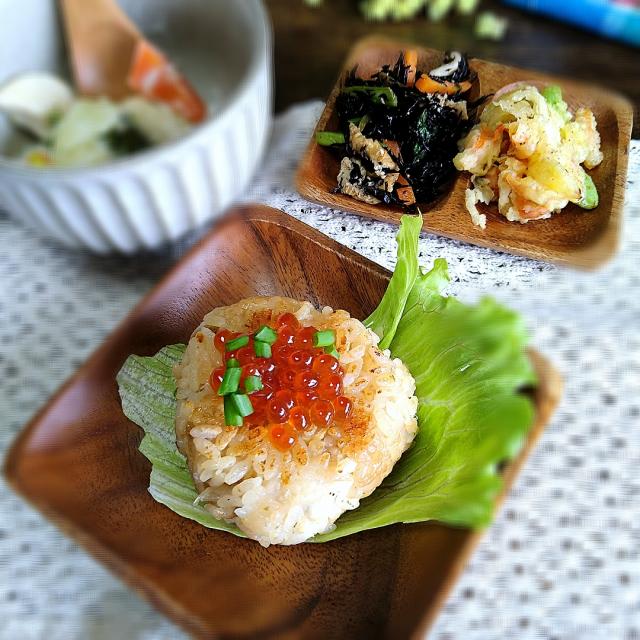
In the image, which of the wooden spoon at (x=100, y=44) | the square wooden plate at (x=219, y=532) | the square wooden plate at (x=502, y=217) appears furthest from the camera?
the wooden spoon at (x=100, y=44)

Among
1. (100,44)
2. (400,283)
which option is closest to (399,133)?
(400,283)

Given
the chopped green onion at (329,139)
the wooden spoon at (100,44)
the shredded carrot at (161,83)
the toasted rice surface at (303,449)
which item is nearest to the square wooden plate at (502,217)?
the chopped green onion at (329,139)

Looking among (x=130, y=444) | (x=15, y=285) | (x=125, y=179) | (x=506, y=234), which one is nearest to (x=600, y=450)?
(x=506, y=234)

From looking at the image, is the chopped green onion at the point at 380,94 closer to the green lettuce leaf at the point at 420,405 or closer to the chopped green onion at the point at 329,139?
the chopped green onion at the point at 329,139

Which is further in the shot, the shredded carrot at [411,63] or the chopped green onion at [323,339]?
the shredded carrot at [411,63]

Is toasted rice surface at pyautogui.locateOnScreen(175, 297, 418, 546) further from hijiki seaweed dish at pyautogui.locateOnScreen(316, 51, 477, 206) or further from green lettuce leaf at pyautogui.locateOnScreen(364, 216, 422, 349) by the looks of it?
hijiki seaweed dish at pyautogui.locateOnScreen(316, 51, 477, 206)

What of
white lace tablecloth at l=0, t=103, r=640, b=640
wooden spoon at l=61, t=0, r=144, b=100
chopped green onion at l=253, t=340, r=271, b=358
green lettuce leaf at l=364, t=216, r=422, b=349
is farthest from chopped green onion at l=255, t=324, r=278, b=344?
wooden spoon at l=61, t=0, r=144, b=100

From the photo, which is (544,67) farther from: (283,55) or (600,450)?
(600,450)
